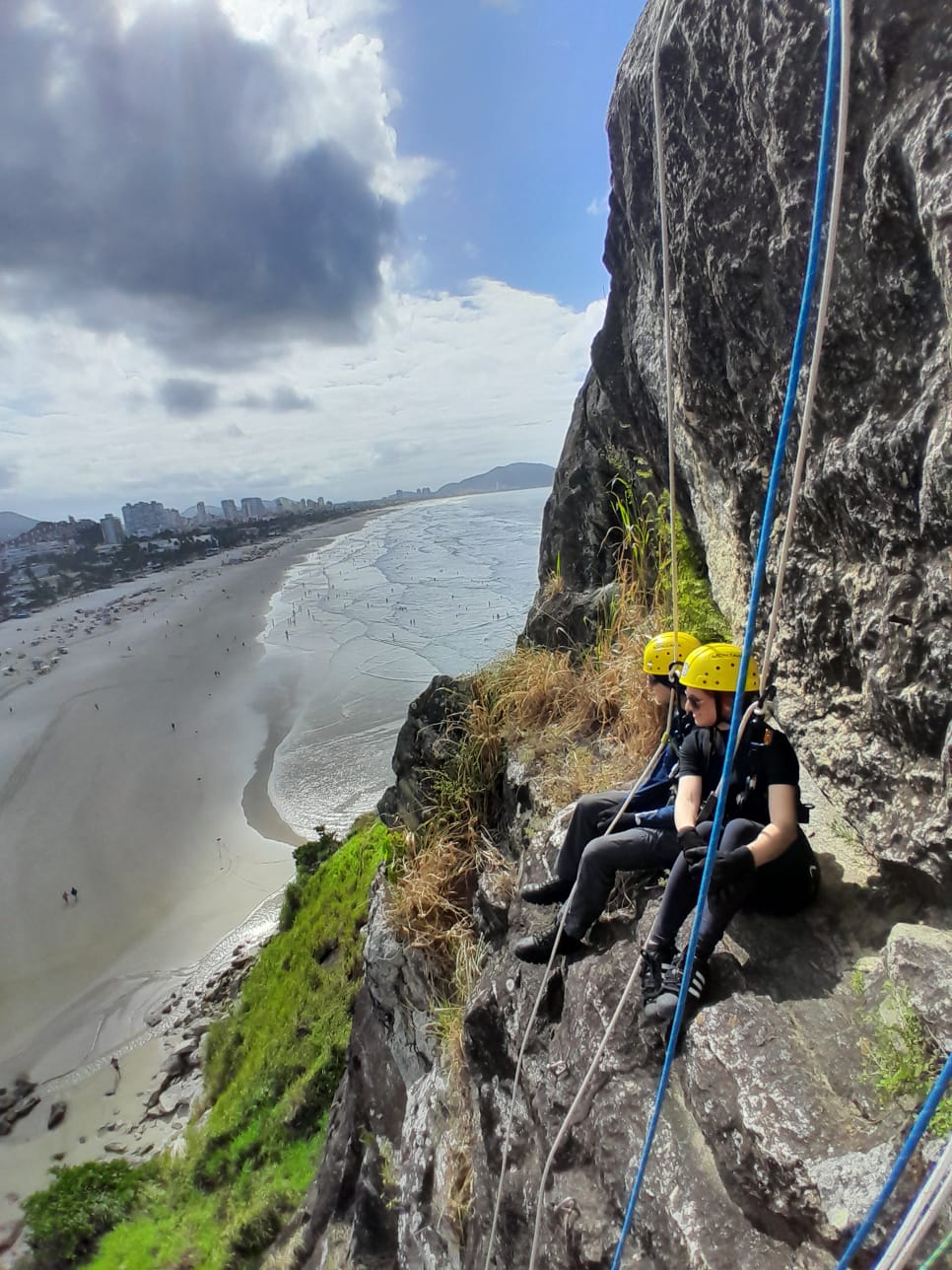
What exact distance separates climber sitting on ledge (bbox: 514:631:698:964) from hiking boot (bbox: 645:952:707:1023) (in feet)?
2.03

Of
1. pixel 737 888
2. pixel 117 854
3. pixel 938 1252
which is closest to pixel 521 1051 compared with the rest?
pixel 737 888

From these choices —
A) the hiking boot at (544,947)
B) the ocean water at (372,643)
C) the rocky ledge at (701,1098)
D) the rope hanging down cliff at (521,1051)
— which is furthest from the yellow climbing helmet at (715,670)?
the ocean water at (372,643)

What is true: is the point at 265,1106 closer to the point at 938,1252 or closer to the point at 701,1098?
the point at 701,1098

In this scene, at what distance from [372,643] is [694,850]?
32.3 metres

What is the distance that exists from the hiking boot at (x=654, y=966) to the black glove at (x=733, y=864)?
467 mm

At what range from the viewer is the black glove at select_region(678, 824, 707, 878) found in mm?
2801

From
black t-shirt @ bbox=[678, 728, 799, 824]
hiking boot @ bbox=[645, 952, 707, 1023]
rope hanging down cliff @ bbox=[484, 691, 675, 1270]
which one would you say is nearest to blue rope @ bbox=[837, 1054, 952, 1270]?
hiking boot @ bbox=[645, 952, 707, 1023]

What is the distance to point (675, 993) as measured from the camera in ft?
9.30

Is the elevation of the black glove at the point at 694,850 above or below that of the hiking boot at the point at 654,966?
above

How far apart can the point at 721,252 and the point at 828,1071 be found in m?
3.70

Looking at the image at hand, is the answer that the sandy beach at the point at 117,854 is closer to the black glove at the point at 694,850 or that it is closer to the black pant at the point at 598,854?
the black pant at the point at 598,854

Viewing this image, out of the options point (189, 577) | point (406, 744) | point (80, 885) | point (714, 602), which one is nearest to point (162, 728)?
point (80, 885)

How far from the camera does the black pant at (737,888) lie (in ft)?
9.20

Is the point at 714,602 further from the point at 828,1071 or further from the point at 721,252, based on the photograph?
the point at 828,1071
